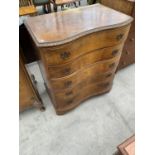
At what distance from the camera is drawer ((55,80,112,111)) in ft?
5.07

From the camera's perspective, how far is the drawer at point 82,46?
42.9 inches

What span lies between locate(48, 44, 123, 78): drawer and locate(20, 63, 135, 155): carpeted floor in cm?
64

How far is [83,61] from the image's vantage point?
4.44 feet

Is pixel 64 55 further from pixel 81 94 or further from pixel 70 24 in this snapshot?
pixel 81 94

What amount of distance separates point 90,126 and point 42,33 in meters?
1.07

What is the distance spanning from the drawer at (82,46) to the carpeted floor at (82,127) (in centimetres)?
79

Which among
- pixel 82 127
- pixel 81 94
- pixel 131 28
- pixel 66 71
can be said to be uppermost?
pixel 131 28

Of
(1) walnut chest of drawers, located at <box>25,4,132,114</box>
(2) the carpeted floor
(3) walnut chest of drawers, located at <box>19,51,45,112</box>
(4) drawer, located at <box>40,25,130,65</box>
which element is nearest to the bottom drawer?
(1) walnut chest of drawers, located at <box>25,4,132,114</box>

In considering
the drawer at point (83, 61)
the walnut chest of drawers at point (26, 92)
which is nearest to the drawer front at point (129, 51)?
the drawer at point (83, 61)

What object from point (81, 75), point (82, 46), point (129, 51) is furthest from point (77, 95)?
point (129, 51)

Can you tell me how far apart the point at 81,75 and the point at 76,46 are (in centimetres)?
37

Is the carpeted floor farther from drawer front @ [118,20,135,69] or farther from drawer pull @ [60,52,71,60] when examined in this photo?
drawer pull @ [60,52,71,60]
